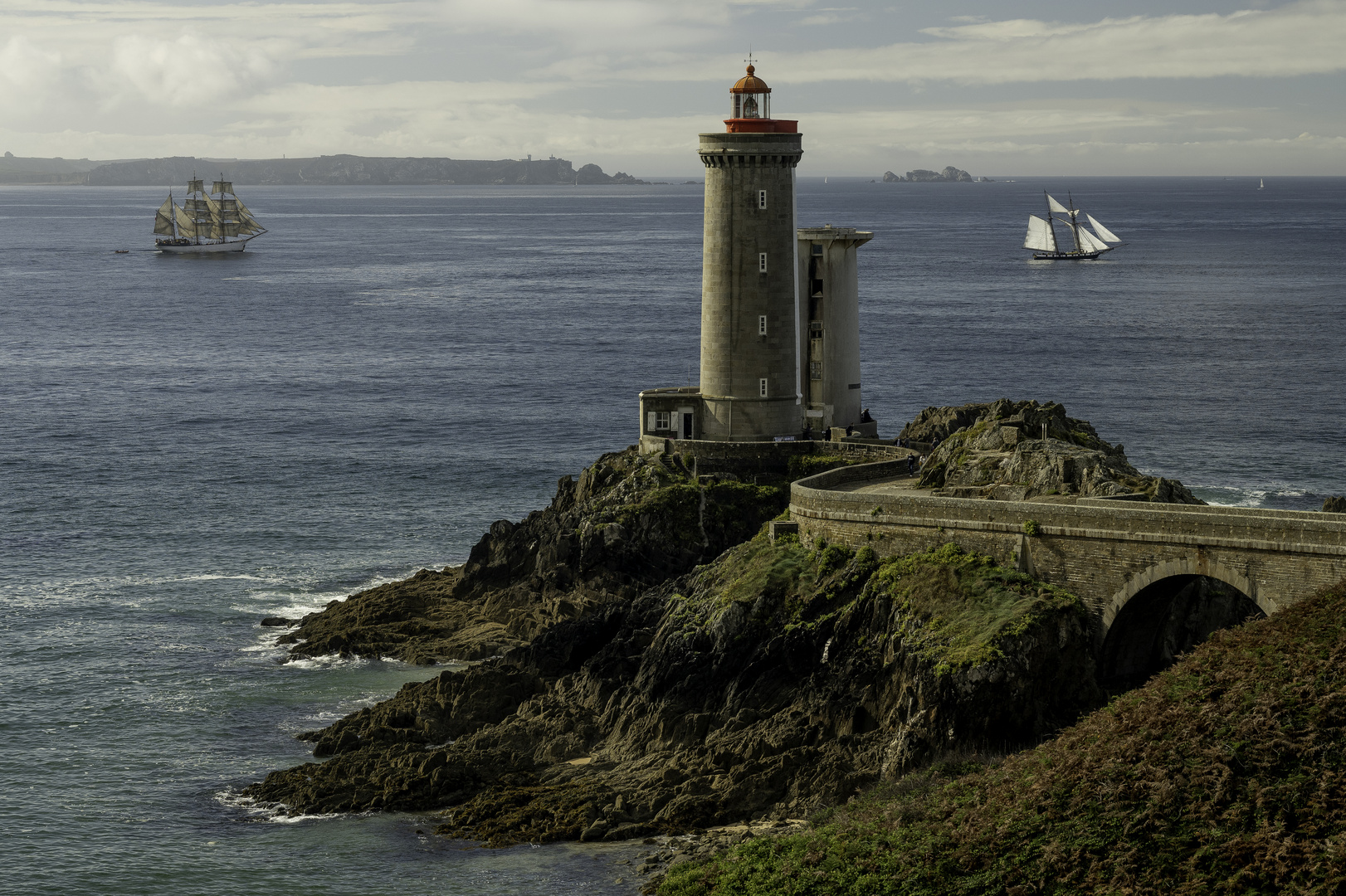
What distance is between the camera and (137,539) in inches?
2608

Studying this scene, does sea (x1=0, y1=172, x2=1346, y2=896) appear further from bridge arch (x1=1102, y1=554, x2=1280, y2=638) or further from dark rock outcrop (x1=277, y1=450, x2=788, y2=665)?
bridge arch (x1=1102, y1=554, x2=1280, y2=638)

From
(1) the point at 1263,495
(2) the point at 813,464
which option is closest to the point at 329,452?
(2) the point at 813,464

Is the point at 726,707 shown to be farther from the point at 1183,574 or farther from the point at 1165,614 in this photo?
the point at 1183,574

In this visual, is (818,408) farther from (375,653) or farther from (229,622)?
(229,622)

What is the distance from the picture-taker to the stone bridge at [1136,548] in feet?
108

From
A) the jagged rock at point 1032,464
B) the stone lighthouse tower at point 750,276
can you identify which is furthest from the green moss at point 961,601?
the stone lighthouse tower at point 750,276

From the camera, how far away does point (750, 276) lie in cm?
5372

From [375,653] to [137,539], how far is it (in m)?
21.1

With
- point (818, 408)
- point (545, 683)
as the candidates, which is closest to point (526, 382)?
point (818, 408)

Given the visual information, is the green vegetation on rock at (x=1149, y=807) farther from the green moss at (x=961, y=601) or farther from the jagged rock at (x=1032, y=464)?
the jagged rock at (x=1032, y=464)

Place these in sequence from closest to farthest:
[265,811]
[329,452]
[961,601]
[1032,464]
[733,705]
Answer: [961,601] < [265,811] < [733,705] < [1032,464] < [329,452]

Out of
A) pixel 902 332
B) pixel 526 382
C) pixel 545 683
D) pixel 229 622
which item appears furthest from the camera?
pixel 902 332

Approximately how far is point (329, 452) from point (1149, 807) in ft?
205

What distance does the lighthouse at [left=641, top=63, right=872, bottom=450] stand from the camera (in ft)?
174
